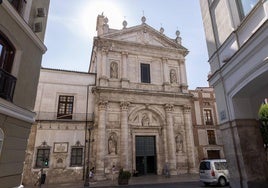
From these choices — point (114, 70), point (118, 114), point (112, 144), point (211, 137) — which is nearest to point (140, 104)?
point (118, 114)

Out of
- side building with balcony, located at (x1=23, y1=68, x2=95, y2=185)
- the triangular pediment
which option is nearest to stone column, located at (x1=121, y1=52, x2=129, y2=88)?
the triangular pediment

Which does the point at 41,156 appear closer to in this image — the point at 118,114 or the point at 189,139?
the point at 118,114

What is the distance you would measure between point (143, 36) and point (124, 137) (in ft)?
44.3

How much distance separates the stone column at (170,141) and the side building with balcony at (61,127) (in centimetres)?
869

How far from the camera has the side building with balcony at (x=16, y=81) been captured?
522cm

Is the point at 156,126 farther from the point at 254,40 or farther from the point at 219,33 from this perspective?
the point at 254,40

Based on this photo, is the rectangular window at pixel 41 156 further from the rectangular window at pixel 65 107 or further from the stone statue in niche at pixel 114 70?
the stone statue in niche at pixel 114 70

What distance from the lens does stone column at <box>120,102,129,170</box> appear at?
62.5 ft

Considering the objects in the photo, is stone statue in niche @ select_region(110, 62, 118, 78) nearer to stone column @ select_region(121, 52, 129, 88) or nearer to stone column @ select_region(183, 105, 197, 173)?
stone column @ select_region(121, 52, 129, 88)

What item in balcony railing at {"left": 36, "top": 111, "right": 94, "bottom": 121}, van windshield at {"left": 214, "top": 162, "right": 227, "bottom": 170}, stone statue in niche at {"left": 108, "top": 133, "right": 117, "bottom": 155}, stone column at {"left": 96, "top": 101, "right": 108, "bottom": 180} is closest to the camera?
van windshield at {"left": 214, "top": 162, "right": 227, "bottom": 170}

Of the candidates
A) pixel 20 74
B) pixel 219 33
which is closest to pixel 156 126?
pixel 219 33

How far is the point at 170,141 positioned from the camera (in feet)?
69.7

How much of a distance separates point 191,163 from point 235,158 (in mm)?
16676

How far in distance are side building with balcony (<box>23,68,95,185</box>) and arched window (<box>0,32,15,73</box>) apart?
12637mm
